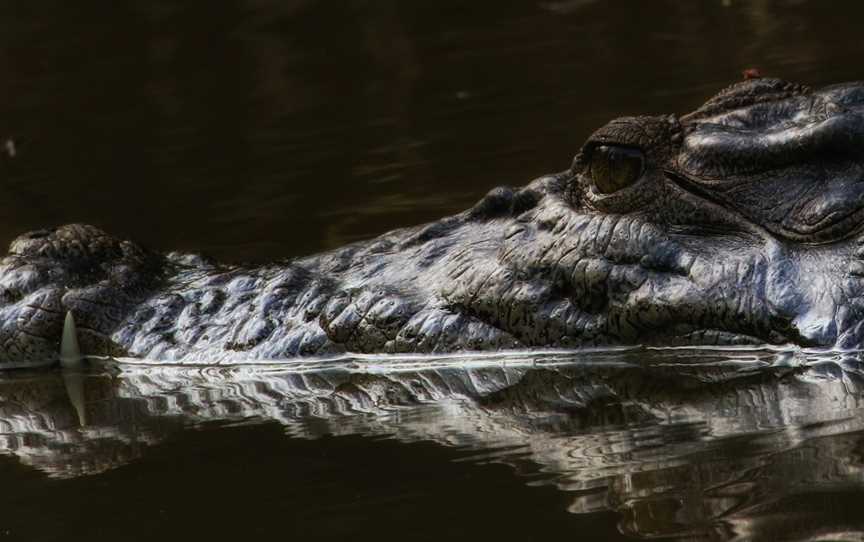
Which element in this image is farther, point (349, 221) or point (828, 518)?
point (349, 221)

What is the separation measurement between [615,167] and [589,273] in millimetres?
343

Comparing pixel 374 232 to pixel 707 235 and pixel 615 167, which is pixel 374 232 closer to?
pixel 615 167

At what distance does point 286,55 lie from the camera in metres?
13.2

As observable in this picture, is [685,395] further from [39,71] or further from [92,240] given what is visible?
[39,71]

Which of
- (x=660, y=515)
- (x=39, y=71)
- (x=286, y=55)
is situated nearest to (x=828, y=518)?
(x=660, y=515)

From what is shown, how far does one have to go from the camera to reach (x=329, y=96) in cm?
1148

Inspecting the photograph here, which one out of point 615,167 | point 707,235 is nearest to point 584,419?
point 707,235

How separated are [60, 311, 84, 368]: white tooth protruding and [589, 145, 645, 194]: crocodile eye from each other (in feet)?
7.00

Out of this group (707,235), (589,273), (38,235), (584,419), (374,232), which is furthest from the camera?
(374,232)

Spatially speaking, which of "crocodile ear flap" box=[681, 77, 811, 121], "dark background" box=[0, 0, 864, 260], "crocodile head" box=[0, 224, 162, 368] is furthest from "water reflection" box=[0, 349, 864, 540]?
"dark background" box=[0, 0, 864, 260]

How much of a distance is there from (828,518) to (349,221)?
4939 millimetres

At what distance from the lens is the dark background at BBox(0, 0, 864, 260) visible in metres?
8.50

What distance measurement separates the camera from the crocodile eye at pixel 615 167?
485 cm

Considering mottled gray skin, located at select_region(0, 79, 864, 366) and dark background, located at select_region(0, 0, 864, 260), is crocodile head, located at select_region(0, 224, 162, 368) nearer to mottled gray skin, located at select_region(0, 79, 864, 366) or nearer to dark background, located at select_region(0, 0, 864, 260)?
mottled gray skin, located at select_region(0, 79, 864, 366)
